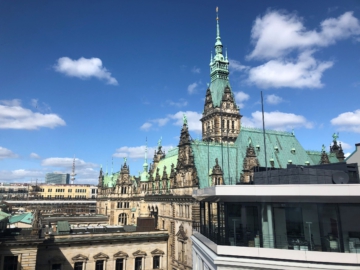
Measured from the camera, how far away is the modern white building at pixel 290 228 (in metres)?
22.6

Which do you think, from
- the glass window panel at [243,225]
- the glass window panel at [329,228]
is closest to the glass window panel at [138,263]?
the glass window panel at [243,225]

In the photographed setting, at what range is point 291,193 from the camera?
24.5 meters

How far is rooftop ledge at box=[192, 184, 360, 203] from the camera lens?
22759 mm

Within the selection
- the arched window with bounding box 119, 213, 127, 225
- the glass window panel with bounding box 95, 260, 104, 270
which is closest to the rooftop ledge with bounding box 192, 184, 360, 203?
the glass window panel with bounding box 95, 260, 104, 270

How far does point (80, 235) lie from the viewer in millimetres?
60531

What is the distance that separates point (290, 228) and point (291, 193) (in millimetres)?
3097

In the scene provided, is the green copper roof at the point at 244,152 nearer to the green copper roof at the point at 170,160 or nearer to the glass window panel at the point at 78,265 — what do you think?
the green copper roof at the point at 170,160

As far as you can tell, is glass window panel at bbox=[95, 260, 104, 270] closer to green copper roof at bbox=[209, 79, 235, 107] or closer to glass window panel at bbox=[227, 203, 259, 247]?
glass window panel at bbox=[227, 203, 259, 247]

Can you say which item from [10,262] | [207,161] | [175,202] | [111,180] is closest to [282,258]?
[207,161]

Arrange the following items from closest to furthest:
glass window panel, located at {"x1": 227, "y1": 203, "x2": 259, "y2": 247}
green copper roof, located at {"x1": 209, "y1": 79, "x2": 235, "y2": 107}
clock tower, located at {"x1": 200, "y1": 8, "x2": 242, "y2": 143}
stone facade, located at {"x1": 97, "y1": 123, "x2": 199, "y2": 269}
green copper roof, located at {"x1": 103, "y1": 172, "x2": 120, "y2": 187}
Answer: glass window panel, located at {"x1": 227, "y1": 203, "x2": 259, "y2": 247}
stone facade, located at {"x1": 97, "y1": 123, "x2": 199, "y2": 269}
clock tower, located at {"x1": 200, "y1": 8, "x2": 242, "y2": 143}
green copper roof, located at {"x1": 209, "y1": 79, "x2": 235, "y2": 107}
green copper roof, located at {"x1": 103, "y1": 172, "x2": 120, "y2": 187}

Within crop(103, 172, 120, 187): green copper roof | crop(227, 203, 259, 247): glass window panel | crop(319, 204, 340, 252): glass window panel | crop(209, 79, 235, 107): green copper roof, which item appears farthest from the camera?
crop(103, 172, 120, 187): green copper roof

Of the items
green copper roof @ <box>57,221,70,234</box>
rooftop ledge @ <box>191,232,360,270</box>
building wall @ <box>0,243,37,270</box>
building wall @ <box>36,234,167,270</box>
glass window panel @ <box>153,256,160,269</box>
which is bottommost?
glass window panel @ <box>153,256,160,269</box>

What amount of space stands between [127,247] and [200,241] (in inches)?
1353

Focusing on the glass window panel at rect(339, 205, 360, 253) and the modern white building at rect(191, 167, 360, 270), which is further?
the modern white building at rect(191, 167, 360, 270)
